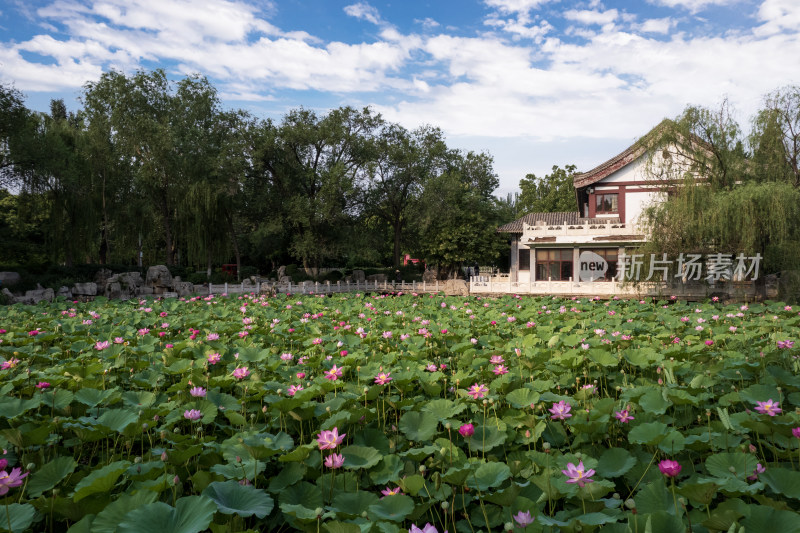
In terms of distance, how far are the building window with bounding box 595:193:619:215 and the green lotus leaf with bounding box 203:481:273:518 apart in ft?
73.9

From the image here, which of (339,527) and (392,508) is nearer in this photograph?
(339,527)

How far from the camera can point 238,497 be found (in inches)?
62.2

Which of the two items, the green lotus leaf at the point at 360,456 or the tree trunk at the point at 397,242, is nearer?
the green lotus leaf at the point at 360,456

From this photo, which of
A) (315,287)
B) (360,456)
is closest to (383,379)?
(360,456)

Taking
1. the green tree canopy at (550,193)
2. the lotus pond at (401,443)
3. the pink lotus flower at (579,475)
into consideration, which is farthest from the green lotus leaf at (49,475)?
the green tree canopy at (550,193)

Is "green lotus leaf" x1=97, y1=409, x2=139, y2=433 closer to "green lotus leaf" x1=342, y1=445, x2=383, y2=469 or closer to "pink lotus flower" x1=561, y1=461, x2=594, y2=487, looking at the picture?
"green lotus leaf" x1=342, y1=445, x2=383, y2=469

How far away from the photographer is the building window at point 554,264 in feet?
73.9

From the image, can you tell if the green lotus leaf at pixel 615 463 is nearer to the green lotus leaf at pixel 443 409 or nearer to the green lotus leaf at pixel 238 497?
the green lotus leaf at pixel 443 409

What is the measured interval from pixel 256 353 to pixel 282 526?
2.03 meters

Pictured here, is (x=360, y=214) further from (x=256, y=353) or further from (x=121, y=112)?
(x=256, y=353)

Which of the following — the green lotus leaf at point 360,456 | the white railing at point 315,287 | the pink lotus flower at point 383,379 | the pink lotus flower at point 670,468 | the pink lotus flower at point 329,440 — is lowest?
the white railing at point 315,287

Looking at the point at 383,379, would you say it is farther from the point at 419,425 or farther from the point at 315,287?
the point at 315,287

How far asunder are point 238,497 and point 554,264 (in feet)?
73.8

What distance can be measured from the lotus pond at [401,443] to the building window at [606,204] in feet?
60.6
